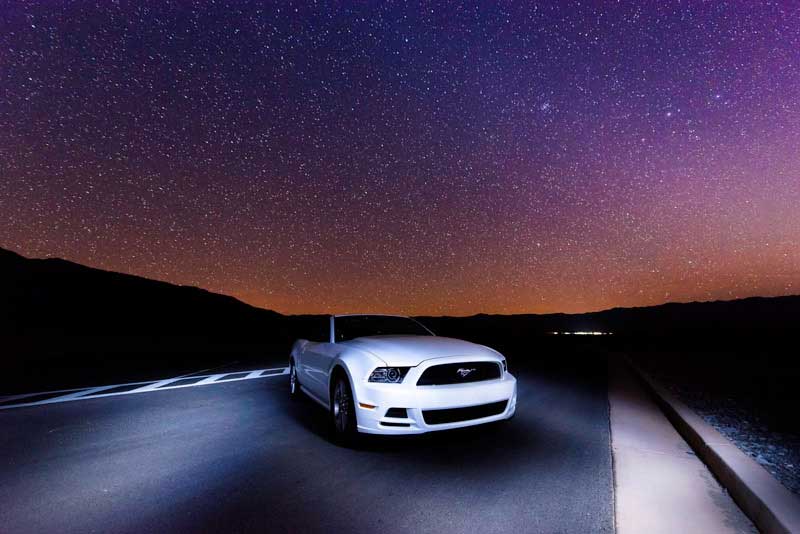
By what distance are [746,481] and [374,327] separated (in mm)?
4608

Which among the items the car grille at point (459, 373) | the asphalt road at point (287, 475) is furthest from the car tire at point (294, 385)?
the car grille at point (459, 373)

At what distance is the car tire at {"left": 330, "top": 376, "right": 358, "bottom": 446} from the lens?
474cm

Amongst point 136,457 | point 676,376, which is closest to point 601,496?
point 136,457

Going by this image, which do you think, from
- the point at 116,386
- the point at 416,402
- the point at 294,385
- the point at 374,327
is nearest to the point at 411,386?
the point at 416,402

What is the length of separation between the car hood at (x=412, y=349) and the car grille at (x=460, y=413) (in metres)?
0.51

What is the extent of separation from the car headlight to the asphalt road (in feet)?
2.21

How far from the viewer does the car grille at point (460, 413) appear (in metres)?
4.28

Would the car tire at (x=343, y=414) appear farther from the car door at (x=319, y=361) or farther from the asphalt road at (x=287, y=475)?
the car door at (x=319, y=361)

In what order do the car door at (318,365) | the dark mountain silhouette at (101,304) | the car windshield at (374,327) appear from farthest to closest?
the dark mountain silhouette at (101,304), the car windshield at (374,327), the car door at (318,365)

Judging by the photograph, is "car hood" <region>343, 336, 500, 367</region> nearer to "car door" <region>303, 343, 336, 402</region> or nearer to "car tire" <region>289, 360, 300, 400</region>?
"car door" <region>303, 343, 336, 402</region>

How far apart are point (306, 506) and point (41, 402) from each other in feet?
24.5

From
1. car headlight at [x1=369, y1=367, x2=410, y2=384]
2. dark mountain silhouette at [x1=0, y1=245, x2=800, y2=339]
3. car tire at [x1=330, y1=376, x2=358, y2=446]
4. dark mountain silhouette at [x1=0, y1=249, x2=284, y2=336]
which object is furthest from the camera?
dark mountain silhouette at [x1=0, y1=249, x2=284, y2=336]

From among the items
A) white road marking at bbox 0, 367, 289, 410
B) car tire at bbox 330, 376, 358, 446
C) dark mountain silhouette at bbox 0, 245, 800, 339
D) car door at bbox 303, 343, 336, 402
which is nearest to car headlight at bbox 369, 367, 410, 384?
car tire at bbox 330, 376, 358, 446

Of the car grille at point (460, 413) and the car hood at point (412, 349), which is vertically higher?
the car hood at point (412, 349)
